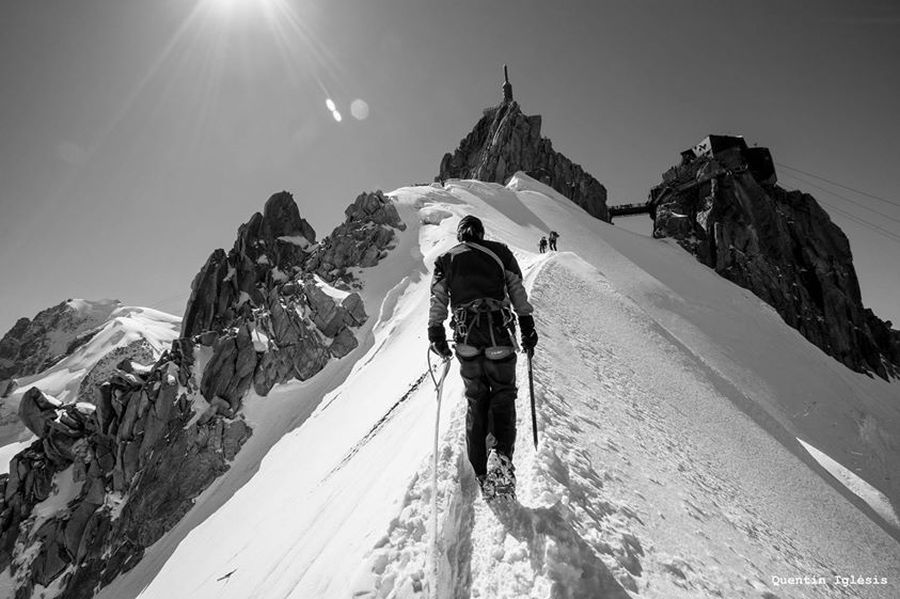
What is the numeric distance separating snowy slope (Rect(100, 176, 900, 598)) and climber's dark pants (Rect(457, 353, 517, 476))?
1.64ft

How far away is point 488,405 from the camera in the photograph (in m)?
4.21

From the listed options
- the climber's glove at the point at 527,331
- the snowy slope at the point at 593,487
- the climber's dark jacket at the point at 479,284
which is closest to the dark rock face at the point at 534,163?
the snowy slope at the point at 593,487

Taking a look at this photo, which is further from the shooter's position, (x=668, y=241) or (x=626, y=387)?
(x=668, y=241)

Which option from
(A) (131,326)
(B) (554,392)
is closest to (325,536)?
(B) (554,392)

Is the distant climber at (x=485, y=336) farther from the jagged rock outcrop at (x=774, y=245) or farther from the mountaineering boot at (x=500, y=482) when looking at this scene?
the jagged rock outcrop at (x=774, y=245)

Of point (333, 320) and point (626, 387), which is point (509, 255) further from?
point (333, 320)

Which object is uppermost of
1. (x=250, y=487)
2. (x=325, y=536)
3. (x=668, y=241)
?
(x=668, y=241)

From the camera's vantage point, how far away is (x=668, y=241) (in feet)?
174

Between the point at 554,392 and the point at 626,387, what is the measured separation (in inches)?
158

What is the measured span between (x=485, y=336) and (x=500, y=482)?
1.54m

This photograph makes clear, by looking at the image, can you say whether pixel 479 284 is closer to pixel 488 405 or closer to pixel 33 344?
pixel 488 405

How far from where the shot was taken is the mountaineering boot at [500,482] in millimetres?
3889

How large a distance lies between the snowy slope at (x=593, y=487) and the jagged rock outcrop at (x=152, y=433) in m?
7.96
